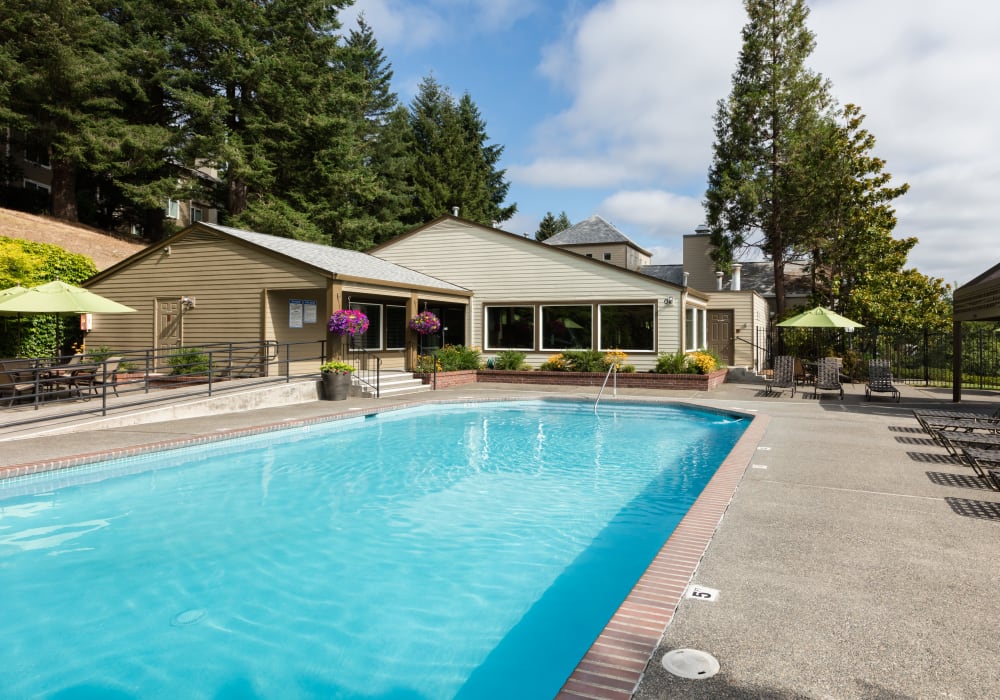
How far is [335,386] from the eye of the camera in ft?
49.0

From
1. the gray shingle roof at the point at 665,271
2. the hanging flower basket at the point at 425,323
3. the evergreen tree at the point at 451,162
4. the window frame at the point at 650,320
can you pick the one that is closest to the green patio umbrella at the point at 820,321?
the window frame at the point at 650,320

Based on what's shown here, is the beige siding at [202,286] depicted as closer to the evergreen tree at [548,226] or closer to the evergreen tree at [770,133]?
the evergreen tree at [770,133]

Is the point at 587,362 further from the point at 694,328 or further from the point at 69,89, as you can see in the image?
the point at 69,89

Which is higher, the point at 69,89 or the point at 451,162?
the point at 451,162

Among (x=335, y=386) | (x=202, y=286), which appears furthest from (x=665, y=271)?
(x=202, y=286)

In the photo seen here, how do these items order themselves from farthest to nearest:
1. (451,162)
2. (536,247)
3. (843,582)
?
(451,162) → (536,247) → (843,582)

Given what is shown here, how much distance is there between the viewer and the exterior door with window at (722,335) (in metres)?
24.3

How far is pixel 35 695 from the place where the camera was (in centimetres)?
343

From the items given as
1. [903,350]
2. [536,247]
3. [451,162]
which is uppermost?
[451,162]

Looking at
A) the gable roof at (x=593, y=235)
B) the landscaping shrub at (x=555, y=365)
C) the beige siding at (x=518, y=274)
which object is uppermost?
the gable roof at (x=593, y=235)

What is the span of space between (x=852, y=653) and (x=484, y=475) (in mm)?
6086

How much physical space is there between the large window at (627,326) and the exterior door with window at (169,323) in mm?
13832

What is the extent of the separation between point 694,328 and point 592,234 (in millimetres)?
17274

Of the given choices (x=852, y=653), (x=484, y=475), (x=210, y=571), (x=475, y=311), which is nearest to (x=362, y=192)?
(x=475, y=311)
